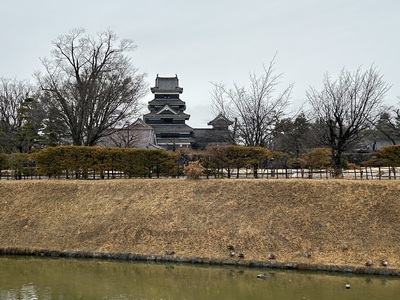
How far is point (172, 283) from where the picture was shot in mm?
11234

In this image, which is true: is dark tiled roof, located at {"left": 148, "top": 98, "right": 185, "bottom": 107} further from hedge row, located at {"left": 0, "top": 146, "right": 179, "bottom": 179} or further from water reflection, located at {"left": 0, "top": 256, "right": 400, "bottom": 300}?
water reflection, located at {"left": 0, "top": 256, "right": 400, "bottom": 300}

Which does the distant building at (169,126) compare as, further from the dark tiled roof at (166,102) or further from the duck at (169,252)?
the duck at (169,252)

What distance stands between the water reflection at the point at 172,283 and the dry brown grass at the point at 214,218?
1.07 metres

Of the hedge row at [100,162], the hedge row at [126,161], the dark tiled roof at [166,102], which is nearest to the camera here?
the hedge row at [126,161]

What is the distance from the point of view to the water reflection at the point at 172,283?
10047 mm

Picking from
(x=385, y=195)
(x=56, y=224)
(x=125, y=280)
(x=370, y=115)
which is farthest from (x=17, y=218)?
(x=370, y=115)

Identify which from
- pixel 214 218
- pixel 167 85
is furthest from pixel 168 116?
pixel 214 218

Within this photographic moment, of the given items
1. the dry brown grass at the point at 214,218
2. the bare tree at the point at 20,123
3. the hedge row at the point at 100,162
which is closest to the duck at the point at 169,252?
the dry brown grass at the point at 214,218

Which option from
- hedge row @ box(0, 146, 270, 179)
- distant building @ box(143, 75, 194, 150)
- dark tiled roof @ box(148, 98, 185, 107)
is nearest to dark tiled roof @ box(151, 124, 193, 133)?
distant building @ box(143, 75, 194, 150)

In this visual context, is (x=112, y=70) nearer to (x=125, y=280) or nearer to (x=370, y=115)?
(x=370, y=115)

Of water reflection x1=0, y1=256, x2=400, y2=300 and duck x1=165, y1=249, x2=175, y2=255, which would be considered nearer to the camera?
water reflection x1=0, y1=256, x2=400, y2=300

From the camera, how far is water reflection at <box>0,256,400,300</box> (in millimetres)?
Result: 10047

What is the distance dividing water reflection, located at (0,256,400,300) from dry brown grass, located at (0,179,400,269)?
1074 millimetres

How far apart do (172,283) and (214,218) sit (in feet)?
14.7
